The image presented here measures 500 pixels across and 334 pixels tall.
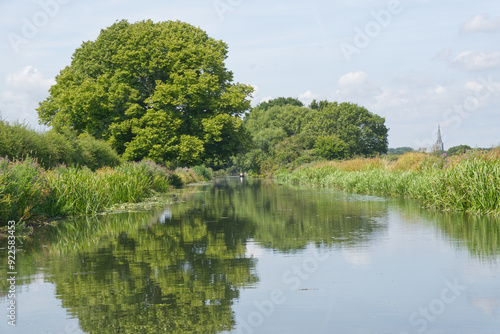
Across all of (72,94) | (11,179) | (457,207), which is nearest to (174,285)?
(11,179)

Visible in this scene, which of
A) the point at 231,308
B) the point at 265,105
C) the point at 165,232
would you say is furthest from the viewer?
the point at 265,105

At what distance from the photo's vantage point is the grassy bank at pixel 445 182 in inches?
672

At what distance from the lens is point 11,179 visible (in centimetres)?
1494

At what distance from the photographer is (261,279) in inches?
326

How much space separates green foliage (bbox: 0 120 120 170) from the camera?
69.0 feet

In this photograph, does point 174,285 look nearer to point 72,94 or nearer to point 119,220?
point 119,220

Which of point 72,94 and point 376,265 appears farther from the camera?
point 72,94

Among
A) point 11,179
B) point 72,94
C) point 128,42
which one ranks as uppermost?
point 128,42

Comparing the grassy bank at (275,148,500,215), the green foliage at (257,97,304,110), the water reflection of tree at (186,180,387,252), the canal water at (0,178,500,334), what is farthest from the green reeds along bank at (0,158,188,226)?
the green foliage at (257,97,304,110)

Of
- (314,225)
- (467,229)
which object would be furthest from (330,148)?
(467,229)

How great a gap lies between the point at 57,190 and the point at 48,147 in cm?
657

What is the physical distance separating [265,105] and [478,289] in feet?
412

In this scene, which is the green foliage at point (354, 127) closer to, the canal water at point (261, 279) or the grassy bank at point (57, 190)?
the grassy bank at point (57, 190)

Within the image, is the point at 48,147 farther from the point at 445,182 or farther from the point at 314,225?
the point at 445,182
